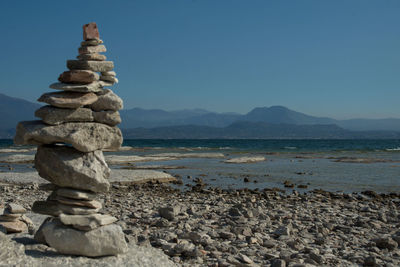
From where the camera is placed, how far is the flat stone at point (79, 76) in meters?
7.96

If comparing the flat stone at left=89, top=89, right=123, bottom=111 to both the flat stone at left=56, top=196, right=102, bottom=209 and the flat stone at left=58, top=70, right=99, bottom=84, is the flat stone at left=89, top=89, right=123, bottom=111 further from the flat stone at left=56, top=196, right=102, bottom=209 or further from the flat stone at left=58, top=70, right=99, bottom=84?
the flat stone at left=56, top=196, right=102, bottom=209

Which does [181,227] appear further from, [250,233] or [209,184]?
[209,184]

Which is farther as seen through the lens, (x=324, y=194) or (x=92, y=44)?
(x=324, y=194)

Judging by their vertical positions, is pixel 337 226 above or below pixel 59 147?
below

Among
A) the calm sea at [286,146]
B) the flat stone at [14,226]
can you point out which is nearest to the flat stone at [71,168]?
the flat stone at [14,226]

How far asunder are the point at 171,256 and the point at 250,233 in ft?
8.45

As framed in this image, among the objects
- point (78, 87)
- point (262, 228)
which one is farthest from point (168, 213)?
point (78, 87)

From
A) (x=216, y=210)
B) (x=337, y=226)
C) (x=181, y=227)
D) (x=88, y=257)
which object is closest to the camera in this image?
(x=88, y=257)

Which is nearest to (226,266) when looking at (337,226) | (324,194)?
(337,226)

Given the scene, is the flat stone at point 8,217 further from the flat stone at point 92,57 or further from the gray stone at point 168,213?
the gray stone at point 168,213

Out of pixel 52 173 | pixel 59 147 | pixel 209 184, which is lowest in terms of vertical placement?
pixel 209 184

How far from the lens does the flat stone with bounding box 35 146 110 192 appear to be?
7742 millimetres

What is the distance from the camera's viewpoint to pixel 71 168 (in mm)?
7727

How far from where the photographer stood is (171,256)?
340 inches
